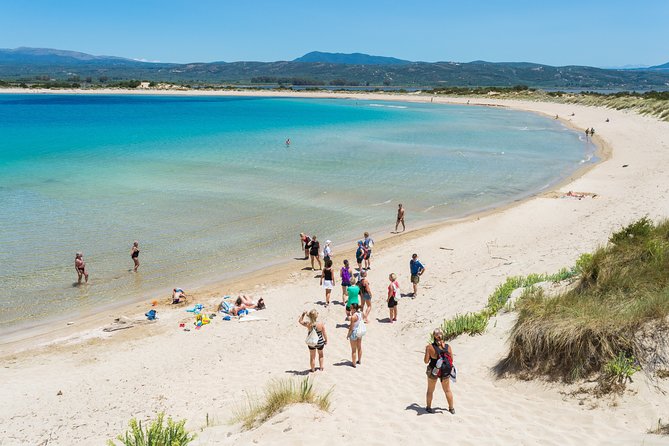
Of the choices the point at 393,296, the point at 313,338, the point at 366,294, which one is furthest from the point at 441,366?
the point at 366,294

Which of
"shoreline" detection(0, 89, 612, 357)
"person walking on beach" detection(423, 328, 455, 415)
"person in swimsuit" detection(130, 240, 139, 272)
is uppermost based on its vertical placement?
"person walking on beach" detection(423, 328, 455, 415)

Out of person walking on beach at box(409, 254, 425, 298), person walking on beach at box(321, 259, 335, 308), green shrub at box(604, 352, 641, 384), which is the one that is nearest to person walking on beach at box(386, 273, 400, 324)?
person walking on beach at box(409, 254, 425, 298)

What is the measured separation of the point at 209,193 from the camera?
85.7 feet

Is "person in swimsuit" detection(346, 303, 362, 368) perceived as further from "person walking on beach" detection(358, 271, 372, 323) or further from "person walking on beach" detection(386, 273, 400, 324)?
"person walking on beach" detection(358, 271, 372, 323)

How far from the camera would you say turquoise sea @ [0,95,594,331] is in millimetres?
15914

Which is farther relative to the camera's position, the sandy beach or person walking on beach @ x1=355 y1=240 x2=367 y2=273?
person walking on beach @ x1=355 y1=240 x2=367 y2=273

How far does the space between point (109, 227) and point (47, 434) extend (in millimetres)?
13500

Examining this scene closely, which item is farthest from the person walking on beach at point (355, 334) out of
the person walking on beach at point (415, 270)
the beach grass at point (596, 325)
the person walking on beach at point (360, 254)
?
the person walking on beach at point (360, 254)

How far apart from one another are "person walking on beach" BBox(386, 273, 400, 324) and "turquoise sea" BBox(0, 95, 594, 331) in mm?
6478

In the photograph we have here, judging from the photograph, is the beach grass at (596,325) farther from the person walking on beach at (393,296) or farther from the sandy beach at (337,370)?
the person walking on beach at (393,296)

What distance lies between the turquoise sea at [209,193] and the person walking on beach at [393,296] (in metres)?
6.48

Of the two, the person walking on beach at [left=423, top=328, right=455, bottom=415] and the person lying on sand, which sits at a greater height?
the person walking on beach at [left=423, top=328, right=455, bottom=415]

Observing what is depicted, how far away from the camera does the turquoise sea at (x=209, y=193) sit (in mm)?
15914

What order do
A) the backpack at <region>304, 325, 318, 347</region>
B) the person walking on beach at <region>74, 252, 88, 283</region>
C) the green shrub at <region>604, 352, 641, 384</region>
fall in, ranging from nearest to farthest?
the green shrub at <region>604, 352, 641, 384</region>
the backpack at <region>304, 325, 318, 347</region>
the person walking on beach at <region>74, 252, 88, 283</region>
